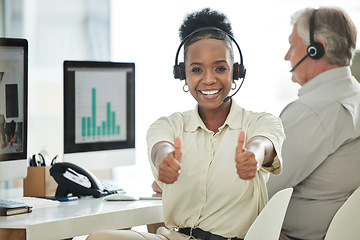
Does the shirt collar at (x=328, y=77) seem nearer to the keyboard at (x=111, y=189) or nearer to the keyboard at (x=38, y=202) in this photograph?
the keyboard at (x=111, y=189)

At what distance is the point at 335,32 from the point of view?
1.96 meters

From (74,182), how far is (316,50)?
91cm

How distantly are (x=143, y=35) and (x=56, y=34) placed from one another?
584 millimetres

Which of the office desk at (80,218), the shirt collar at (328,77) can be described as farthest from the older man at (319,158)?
the office desk at (80,218)

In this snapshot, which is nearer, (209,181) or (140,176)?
(209,181)

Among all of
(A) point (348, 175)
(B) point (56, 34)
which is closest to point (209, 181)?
(A) point (348, 175)

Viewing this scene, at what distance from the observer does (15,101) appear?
5.84 ft

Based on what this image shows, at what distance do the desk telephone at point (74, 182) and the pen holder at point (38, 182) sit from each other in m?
0.04

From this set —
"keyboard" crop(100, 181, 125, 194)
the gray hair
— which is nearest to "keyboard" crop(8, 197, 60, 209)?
"keyboard" crop(100, 181, 125, 194)

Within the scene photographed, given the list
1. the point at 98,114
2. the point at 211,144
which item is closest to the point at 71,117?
the point at 98,114

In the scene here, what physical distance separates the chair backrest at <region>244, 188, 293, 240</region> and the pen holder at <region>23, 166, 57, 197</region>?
0.85 m

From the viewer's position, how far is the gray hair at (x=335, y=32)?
1958 mm

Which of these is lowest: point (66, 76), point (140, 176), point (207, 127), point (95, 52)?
point (140, 176)

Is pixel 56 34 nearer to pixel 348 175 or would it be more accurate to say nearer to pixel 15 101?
A: pixel 15 101
